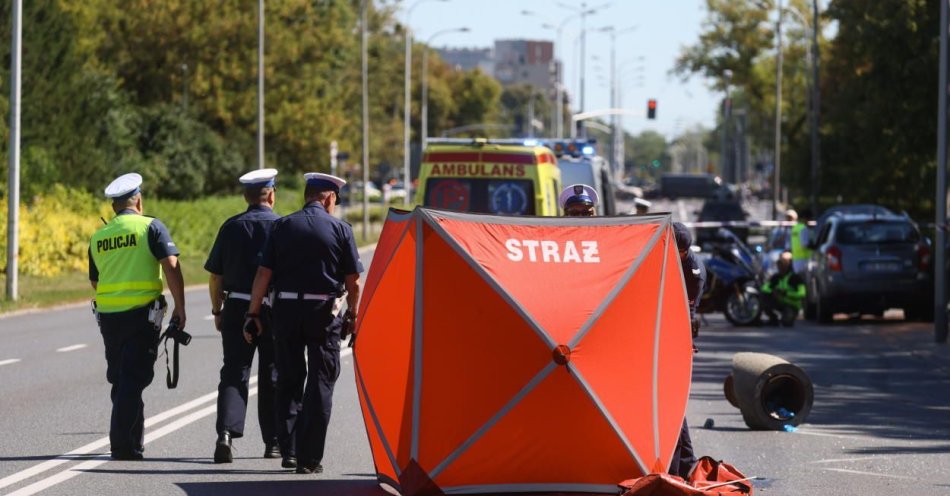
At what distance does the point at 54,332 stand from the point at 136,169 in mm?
27739

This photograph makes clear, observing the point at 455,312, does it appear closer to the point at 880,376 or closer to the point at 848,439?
the point at 848,439

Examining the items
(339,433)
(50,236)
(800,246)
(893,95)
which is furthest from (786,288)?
(50,236)

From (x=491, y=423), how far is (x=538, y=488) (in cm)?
46

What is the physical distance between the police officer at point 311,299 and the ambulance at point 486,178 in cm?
1149

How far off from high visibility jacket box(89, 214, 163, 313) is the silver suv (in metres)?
17.2

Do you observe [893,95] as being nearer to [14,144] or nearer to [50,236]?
[50,236]

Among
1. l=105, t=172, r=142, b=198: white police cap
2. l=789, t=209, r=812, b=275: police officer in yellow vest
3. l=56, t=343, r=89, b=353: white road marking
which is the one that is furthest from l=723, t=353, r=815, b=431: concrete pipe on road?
l=789, t=209, r=812, b=275: police officer in yellow vest

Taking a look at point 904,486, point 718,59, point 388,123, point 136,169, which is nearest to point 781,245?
point 136,169

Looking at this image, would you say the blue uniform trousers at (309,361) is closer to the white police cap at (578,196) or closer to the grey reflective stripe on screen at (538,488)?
the grey reflective stripe on screen at (538,488)

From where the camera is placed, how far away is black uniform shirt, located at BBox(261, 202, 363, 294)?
10078 millimetres

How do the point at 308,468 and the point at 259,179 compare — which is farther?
the point at 259,179

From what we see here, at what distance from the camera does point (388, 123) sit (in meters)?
104

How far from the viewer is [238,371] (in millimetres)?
10703

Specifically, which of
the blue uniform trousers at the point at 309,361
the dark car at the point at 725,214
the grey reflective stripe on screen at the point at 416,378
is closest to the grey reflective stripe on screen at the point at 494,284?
the grey reflective stripe on screen at the point at 416,378
